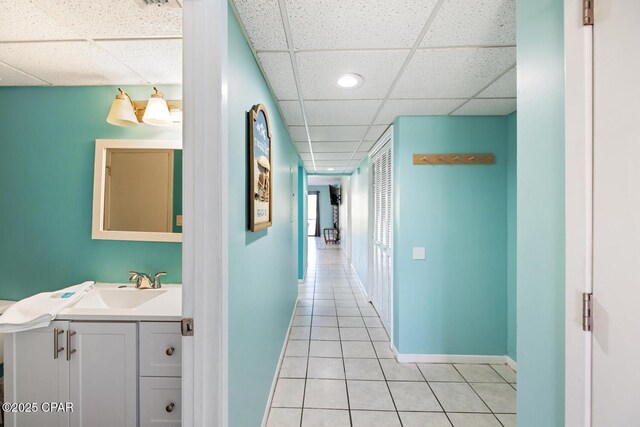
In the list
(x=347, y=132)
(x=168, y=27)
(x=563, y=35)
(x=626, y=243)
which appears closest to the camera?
(x=626, y=243)

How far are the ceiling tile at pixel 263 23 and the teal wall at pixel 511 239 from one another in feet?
7.36

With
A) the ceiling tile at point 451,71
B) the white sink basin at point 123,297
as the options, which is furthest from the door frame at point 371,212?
the white sink basin at point 123,297

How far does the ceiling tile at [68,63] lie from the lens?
56.5 inches

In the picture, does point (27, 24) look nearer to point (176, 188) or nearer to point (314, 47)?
point (176, 188)

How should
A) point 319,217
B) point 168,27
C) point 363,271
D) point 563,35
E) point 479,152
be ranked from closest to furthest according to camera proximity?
point 563,35, point 168,27, point 479,152, point 363,271, point 319,217

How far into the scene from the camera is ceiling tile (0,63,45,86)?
166 centimetres

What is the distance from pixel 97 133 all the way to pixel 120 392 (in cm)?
170

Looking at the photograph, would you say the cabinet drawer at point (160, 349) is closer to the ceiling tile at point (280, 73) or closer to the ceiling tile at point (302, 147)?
the ceiling tile at point (280, 73)

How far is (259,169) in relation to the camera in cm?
157

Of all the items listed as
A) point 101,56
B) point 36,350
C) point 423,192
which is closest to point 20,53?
point 101,56

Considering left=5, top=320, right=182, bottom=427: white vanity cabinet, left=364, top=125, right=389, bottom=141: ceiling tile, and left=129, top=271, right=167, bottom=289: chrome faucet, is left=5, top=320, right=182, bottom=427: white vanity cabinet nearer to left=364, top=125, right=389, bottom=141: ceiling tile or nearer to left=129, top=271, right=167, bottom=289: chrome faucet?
left=129, top=271, right=167, bottom=289: chrome faucet

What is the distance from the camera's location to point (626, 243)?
0.67m

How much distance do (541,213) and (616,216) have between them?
27cm

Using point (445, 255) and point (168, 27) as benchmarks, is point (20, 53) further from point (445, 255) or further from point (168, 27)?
point (445, 255)
